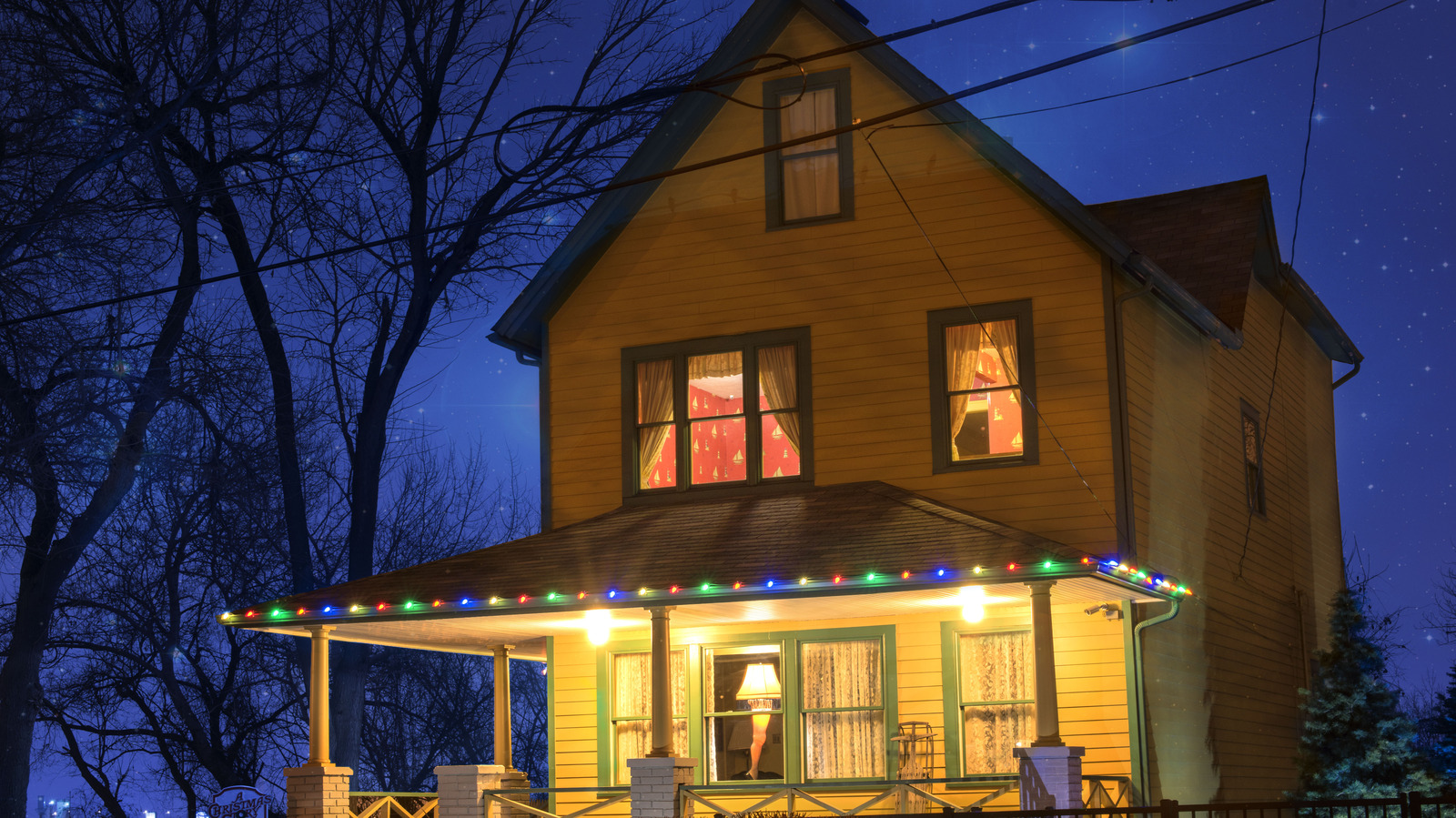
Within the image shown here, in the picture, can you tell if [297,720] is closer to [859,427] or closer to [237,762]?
[237,762]

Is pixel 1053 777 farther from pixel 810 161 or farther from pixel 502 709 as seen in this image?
pixel 502 709

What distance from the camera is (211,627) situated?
29.8 m

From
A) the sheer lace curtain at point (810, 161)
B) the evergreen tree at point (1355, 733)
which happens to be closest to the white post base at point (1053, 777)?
the evergreen tree at point (1355, 733)

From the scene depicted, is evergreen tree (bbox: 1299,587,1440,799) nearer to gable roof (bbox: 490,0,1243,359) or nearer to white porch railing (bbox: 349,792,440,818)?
gable roof (bbox: 490,0,1243,359)

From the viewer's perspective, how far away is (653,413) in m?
17.5

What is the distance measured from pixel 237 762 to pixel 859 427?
18.1 m

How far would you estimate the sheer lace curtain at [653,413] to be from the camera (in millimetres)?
17375

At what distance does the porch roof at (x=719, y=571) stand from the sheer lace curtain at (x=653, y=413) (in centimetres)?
54

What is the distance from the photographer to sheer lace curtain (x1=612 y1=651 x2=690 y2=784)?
1670 cm

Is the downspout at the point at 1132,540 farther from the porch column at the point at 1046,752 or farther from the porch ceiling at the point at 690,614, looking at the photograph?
the porch column at the point at 1046,752

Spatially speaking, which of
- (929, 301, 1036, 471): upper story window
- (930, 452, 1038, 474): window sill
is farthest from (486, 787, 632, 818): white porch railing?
(929, 301, 1036, 471): upper story window

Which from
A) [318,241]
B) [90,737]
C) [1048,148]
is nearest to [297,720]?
[90,737]

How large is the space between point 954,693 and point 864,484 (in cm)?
245

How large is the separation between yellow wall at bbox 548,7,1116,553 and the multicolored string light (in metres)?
1.09
